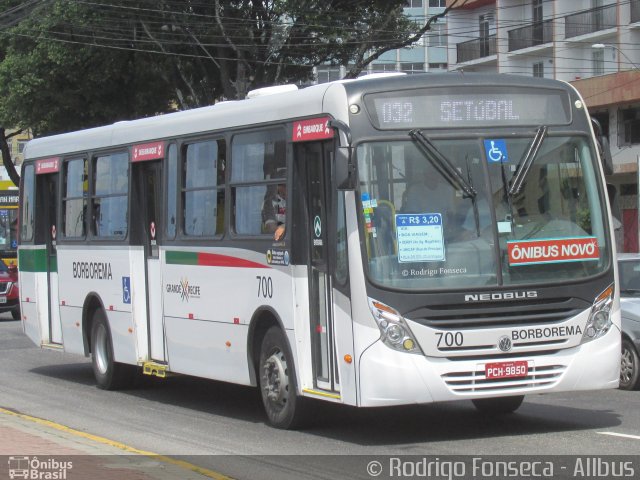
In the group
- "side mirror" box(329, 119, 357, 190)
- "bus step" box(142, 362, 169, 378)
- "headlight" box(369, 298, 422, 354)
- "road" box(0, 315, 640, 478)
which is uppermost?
"side mirror" box(329, 119, 357, 190)

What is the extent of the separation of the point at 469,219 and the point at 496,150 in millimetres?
689

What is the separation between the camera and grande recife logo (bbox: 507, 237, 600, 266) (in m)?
9.98

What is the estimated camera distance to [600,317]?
10.2m

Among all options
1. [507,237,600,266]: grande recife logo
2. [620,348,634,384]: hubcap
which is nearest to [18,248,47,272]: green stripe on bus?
[620,348,634,384]: hubcap

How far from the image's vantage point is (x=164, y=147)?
13.6 meters

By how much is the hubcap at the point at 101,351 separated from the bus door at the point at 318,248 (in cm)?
540

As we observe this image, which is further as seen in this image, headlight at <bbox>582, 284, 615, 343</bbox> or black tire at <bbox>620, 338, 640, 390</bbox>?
black tire at <bbox>620, 338, 640, 390</bbox>

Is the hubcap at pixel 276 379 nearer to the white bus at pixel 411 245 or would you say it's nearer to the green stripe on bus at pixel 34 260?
the white bus at pixel 411 245

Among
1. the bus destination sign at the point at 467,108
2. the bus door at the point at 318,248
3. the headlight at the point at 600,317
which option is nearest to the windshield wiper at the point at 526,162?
the bus destination sign at the point at 467,108

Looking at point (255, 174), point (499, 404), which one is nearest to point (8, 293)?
point (255, 174)

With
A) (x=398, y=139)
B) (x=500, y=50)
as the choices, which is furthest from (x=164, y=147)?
(x=500, y=50)

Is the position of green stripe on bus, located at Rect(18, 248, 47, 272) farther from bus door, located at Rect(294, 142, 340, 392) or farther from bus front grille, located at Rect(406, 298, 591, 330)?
bus front grille, located at Rect(406, 298, 591, 330)

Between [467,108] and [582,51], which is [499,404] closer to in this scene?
[467,108]

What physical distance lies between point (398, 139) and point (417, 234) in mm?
836
